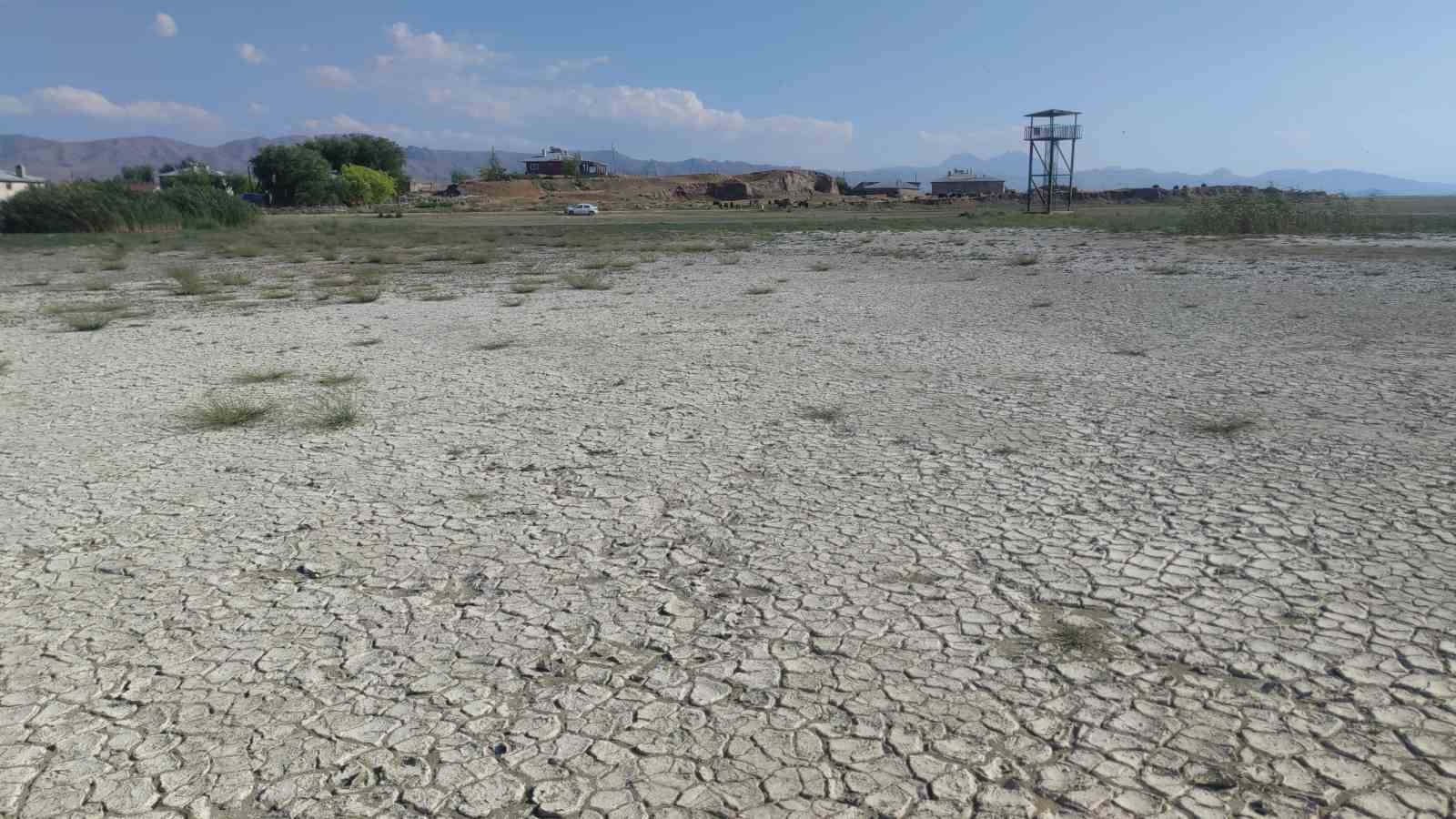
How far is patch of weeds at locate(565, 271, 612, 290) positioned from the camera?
59.1 ft

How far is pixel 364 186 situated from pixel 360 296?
92.6 m

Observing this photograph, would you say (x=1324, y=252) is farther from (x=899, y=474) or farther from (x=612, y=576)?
(x=612, y=576)

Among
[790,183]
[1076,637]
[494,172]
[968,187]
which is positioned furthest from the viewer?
[494,172]

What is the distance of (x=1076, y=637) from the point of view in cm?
388

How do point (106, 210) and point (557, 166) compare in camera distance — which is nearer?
point (106, 210)

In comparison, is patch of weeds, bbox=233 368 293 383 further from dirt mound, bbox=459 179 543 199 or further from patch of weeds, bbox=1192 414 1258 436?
dirt mound, bbox=459 179 543 199

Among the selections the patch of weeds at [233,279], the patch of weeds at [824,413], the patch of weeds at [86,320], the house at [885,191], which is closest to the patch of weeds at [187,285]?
the patch of weeds at [233,279]

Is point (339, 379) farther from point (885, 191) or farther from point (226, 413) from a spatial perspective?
point (885, 191)

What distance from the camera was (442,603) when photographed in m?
4.36

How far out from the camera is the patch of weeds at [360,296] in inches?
655

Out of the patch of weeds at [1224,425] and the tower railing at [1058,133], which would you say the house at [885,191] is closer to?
the tower railing at [1058,133]

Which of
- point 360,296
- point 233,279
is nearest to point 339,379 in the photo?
point 360,296

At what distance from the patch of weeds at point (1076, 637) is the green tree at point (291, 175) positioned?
104m

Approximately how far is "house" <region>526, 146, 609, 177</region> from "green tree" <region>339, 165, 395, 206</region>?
43.8 metres
